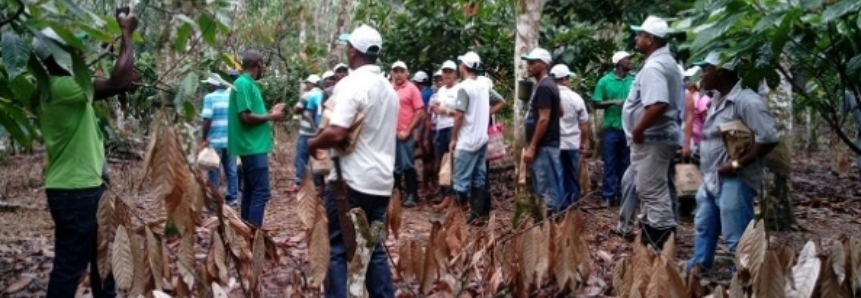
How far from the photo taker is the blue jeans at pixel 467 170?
7.02 m

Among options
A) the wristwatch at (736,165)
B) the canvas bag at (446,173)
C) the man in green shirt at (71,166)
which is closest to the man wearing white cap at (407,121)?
the canvas bag at (446,173)

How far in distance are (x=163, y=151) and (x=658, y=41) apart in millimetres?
3064

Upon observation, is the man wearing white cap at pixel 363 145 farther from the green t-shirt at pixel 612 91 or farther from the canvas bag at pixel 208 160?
the green t-shirt at pixel 612 91

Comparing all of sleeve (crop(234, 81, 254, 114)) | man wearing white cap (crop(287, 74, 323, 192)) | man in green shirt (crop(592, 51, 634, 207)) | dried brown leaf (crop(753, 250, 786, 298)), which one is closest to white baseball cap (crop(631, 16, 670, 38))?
dried brown leaf (crop(753, 250, 786, 298))

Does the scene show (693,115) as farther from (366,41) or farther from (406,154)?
(366,41)

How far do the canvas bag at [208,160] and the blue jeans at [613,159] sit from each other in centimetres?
341

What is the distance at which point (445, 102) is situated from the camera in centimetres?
820

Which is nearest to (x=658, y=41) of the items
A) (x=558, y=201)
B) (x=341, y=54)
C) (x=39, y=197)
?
(x=558, y=201)

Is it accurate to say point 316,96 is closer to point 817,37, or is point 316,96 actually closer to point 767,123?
point 767,123

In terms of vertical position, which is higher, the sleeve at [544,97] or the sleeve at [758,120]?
the sleeve at [544,97]

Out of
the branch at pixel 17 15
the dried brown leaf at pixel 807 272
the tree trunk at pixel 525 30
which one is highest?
the tree trunk at pixel 525 30

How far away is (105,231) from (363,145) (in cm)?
117

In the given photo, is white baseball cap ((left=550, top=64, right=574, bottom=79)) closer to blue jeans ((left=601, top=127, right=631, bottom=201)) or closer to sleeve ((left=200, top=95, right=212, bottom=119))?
blue jeans ((left=601, top=127, right=631, bottom=201))

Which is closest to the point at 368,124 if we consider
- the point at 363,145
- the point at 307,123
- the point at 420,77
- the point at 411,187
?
the point at 363,145
